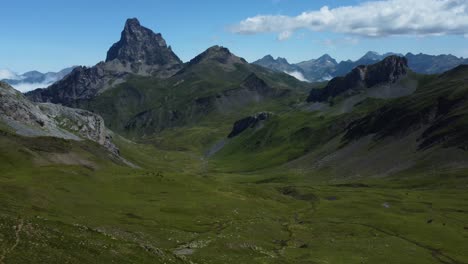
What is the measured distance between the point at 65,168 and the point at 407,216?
99416 mm

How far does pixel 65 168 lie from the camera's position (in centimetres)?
14838

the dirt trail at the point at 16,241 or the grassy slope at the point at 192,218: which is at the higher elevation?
the dirt trail at the point at 16,241

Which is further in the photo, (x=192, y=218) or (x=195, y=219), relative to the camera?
(x=192, y=218)

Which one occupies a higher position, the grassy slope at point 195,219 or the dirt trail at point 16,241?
the dirt trail at point 16,241

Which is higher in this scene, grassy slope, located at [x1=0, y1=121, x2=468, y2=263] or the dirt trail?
the dirt trail

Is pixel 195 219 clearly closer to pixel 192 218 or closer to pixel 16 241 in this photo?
pixel 192 218

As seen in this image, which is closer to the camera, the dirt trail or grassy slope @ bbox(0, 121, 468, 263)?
the dirt trail

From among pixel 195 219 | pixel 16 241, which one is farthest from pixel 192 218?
pixel 16 241

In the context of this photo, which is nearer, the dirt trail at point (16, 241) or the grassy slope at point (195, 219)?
the dirt trail at point (16, 241)

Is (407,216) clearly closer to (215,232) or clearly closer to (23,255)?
(215,232)

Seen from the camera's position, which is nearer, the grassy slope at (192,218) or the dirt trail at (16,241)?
the dirt trail at (16,241)

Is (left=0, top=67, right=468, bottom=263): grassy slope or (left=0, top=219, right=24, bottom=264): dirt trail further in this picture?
(left=0, top=67, right=468, bottom=263): grassy slope

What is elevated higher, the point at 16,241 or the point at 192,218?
the point at 16,241

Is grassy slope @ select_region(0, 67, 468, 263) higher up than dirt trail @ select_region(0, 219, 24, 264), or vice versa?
dirt trail @ select_region(0, 219, 24, 264)
